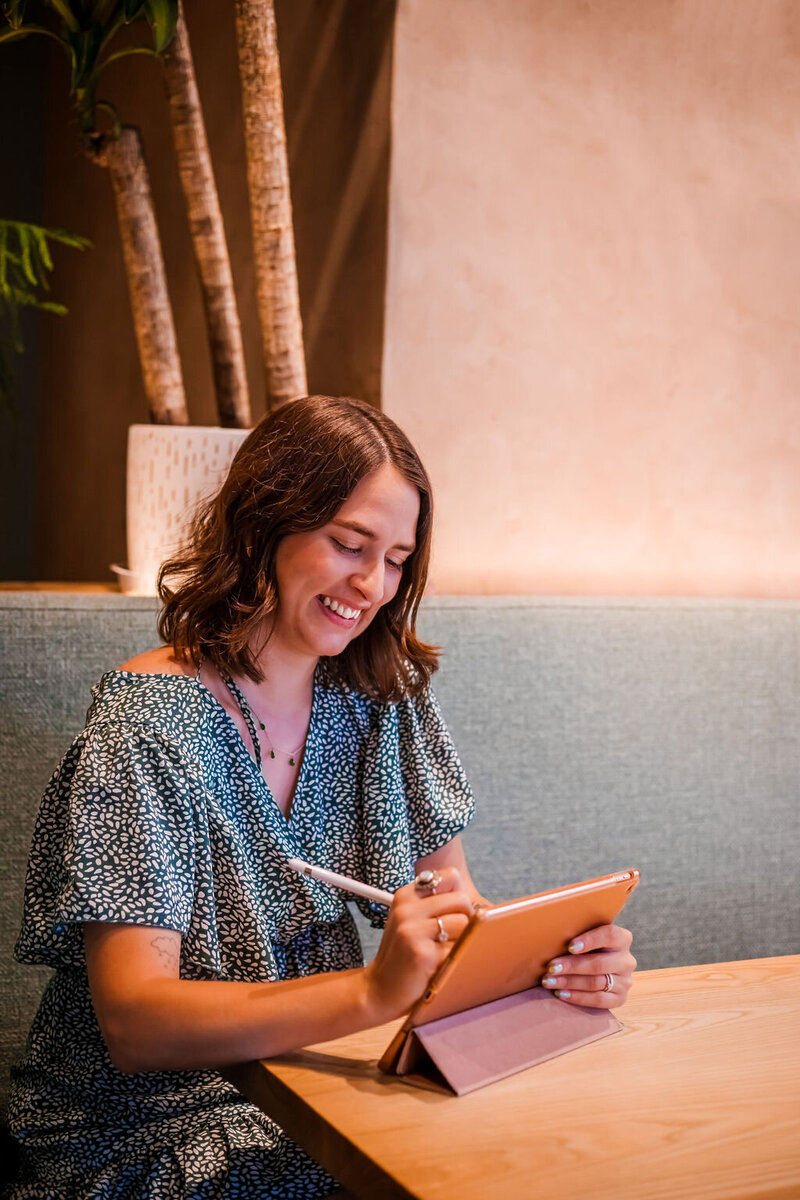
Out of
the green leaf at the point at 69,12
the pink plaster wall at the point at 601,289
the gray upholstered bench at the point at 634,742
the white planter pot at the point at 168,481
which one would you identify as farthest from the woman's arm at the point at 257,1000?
the green leaf at the point at 69,12

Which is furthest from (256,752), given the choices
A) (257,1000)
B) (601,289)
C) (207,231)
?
(601,289)

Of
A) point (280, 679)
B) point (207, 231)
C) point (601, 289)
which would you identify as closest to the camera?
point (280, 679)

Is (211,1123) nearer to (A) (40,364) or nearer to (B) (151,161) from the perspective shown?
(B) (151,161)

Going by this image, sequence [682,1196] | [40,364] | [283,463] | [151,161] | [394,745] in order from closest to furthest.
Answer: [682,1196] → [283,463] → [394,745] → [151,161] → [40,364]

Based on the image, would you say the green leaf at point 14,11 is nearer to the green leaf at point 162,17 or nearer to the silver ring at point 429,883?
the green leaf at point 162,17

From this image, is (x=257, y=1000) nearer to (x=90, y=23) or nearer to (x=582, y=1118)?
(x=582, y=1118)

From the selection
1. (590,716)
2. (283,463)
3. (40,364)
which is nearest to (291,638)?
(283,463)

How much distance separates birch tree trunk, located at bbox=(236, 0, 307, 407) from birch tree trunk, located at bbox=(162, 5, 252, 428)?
69 millimetres

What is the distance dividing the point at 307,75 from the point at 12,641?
1169 mm

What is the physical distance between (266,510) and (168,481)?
0.45 m

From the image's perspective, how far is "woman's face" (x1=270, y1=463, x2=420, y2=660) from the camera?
3.85ft

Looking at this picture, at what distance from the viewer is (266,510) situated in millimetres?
1185

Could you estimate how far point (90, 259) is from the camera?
10.6 feet

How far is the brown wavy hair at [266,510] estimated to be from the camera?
1.17 meters
